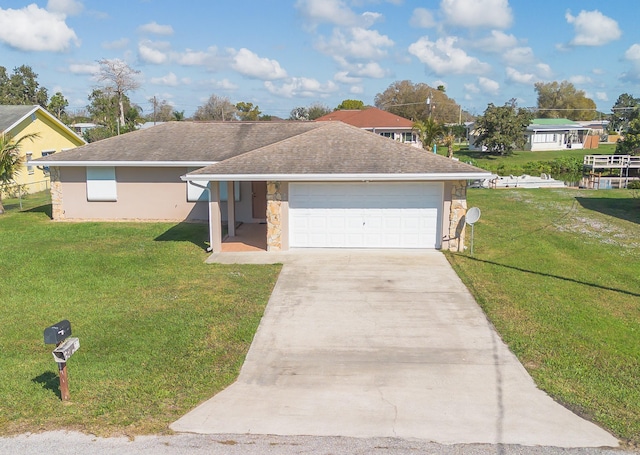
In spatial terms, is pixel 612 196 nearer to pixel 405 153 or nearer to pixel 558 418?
pixel 405 153

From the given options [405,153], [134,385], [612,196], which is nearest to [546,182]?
[612,196]

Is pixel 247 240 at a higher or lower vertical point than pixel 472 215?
lower

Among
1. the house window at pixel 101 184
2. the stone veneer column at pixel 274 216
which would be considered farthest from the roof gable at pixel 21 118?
the stone veneer column at pixel 274 216

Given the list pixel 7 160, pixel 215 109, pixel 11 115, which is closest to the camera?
pixel 7 160

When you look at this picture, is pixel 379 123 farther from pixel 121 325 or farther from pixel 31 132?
pixel 121 325

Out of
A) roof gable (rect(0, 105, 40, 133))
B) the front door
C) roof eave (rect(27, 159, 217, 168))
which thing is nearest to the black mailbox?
roof eave (rect(27, 159, 217, 168))

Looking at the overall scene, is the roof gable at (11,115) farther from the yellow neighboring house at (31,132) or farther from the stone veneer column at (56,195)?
the stone veneer column at (56,195)

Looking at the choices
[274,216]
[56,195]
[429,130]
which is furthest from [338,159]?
[429,130]
